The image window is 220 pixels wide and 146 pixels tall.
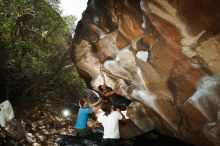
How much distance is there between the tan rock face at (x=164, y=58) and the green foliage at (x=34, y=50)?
15.9 feet

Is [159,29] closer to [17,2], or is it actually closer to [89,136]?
[89,136]

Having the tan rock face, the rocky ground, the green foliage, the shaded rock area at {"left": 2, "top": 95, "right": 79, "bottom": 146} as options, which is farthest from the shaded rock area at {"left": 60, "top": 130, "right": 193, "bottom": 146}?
the green foliage

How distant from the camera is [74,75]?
19.0 m

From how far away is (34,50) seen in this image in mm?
16422

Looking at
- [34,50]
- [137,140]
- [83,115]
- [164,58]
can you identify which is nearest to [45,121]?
[34,50]

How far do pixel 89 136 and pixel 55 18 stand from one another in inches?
401

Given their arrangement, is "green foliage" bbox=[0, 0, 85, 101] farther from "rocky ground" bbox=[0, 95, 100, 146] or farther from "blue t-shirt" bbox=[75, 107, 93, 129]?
"blue t-shirt" bbox=[75, 107, 93, 129]

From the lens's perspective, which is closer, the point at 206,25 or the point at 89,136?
the point at 206,25

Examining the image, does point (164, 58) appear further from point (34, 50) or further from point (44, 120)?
point (44, 120)

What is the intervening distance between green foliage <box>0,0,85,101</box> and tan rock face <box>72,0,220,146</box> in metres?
4.85

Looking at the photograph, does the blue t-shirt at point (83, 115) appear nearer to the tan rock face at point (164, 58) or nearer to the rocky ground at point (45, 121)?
the tan rock face at point (164, 58)

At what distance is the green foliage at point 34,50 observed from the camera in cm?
1541

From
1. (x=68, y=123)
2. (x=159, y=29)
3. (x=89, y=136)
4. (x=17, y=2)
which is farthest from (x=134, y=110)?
(x=17, y=2)

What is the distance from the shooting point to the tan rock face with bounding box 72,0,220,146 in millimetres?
6355
